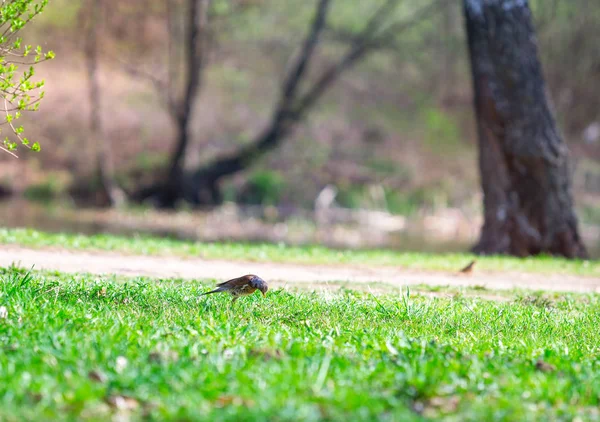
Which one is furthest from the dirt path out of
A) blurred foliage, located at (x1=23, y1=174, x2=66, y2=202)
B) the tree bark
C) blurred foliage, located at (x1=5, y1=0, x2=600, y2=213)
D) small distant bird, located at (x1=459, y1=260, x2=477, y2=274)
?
blurred foliage, located at (x1=23, y1=174, x2=66, y2=202)

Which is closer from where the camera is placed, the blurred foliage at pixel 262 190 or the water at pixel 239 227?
the water at pixel 239 227

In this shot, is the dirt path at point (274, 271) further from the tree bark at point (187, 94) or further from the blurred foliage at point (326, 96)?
the blurred foliage at point (326, 96)

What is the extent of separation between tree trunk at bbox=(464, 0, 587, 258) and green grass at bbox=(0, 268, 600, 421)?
8417 mm

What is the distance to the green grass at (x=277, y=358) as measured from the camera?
4391 millimetres

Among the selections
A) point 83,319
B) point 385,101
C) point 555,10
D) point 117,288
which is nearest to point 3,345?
point 83,319

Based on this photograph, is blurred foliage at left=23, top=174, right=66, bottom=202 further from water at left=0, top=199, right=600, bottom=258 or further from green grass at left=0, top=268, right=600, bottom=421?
green grass at left=0, top=268, right=600, bottom=421

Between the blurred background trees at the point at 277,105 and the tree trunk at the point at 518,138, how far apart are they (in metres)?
9.37

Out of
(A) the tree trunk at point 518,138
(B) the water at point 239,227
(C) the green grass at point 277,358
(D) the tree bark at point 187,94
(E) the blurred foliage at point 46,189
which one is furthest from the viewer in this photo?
(E) the blurred foliage at point 46,189

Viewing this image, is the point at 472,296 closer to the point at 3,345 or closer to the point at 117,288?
the point at 117,288

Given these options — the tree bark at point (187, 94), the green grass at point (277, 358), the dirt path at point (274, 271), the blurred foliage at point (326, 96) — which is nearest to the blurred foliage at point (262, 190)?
the blurred foliage at point (326, 96)

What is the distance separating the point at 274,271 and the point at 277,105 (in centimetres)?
1685

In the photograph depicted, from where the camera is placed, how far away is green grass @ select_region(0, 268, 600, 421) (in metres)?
4.39

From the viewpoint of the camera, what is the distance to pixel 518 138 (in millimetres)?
15930

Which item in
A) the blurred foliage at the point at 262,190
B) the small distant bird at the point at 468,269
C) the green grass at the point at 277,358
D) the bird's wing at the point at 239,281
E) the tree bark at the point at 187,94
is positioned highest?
the tree bark at the point at 187,94
